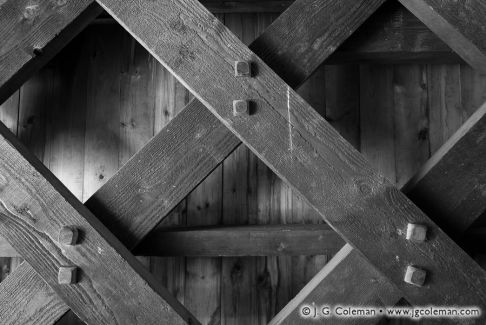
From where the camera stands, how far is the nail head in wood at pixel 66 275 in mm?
1324

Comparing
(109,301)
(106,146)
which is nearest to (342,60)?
(106,146)

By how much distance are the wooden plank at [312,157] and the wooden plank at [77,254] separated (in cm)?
59

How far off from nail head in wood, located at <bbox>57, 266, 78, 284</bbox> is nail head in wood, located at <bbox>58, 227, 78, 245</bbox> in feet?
0.28

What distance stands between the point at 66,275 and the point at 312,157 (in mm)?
926

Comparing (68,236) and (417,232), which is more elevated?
(68,236)

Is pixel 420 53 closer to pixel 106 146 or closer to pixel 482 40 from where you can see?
pixel 482 40

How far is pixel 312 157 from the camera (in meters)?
1.30

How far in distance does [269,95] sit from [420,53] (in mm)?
749

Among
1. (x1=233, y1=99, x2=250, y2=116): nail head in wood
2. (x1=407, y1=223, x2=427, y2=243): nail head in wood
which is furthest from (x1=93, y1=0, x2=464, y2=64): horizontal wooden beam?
(x1=407, y1=223, x2=427, y2=243): nail head in wood

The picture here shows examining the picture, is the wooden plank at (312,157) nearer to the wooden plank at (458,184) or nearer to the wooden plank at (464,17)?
the wooden plank at (458,184)

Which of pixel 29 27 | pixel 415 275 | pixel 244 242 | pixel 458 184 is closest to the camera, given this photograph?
pixel 415 275

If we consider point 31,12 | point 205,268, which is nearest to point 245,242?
point 205,268

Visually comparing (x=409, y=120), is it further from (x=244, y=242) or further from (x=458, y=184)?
(x=244, y=242)

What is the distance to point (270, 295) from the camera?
1.80 meters
